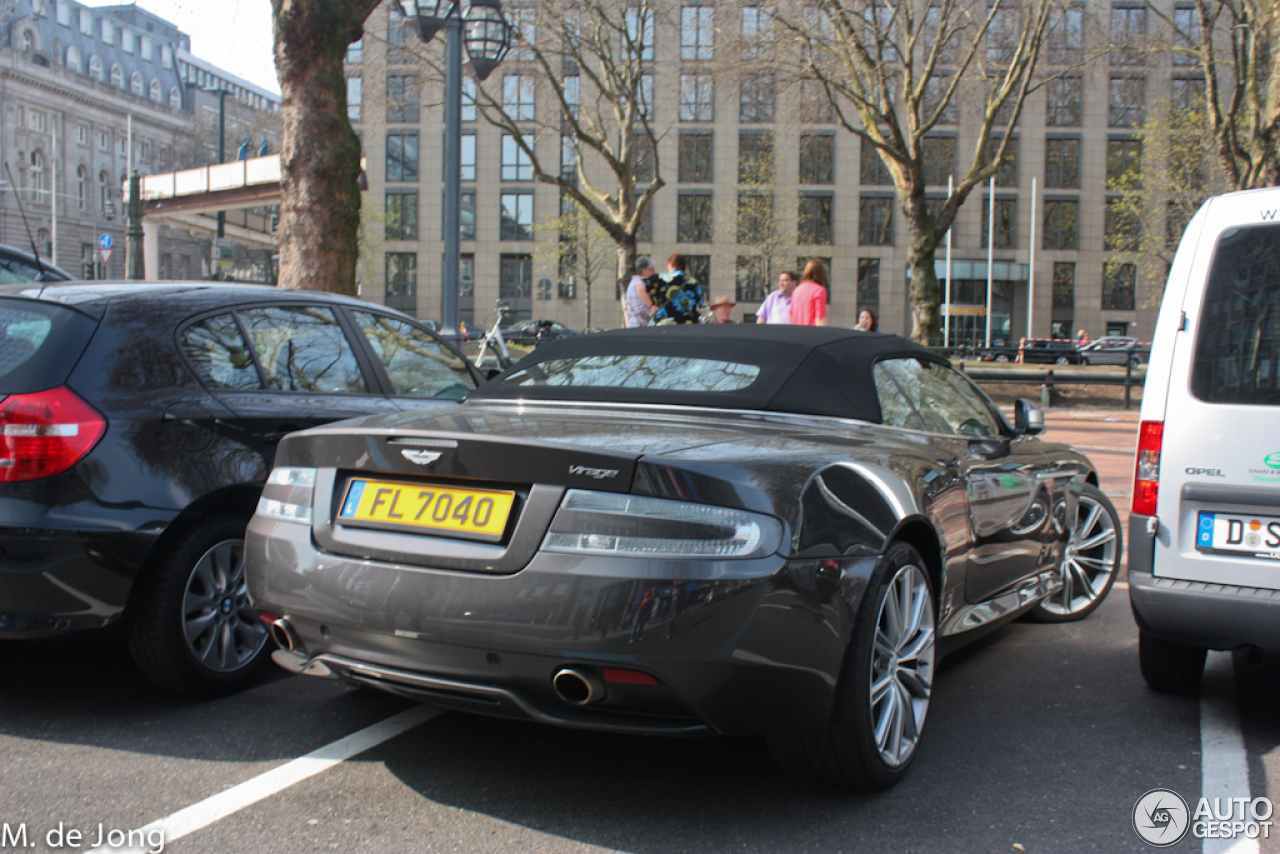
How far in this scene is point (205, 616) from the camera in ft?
13.1

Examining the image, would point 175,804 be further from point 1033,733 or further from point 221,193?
point 221,193

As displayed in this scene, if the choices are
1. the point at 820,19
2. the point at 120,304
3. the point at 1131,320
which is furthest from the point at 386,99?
the point at 1131,320

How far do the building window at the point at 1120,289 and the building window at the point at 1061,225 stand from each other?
7.40 feet

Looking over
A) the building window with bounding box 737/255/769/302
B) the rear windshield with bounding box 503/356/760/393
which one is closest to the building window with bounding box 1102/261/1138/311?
the building window with bounding box 737/255/769/302

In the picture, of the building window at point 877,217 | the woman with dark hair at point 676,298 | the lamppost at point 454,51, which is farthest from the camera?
the building window at point 877,217

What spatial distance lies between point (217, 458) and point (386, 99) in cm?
2981

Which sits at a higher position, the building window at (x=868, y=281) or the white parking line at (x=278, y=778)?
the building window at (x=868, y=281)

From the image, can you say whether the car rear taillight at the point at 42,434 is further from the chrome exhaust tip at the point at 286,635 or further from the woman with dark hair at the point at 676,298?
the woman with dark hair at the point at 676,298

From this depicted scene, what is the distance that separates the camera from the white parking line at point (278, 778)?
2881 mm

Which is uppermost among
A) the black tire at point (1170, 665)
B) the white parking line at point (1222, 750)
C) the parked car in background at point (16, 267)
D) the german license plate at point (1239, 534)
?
the parked car in background at point (16, 267)

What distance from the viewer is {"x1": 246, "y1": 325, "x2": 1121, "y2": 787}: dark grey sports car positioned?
270 centimetres

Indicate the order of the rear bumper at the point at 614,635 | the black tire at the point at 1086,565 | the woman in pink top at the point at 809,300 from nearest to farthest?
the rear bumper at the point at 614,635, the black tire at the point at 1086,565, the woman in pink top at the point at 809,300

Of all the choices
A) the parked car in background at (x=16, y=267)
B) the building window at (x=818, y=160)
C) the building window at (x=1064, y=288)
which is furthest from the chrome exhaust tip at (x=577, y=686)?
the building window at (x=1064, y=288)

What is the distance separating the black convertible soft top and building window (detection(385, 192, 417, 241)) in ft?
193
